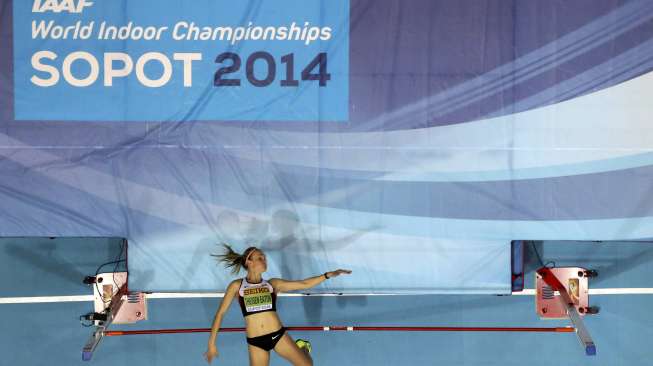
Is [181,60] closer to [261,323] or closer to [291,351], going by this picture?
[261,323]

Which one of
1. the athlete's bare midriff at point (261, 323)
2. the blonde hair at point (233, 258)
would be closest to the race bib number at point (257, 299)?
the athlete's bare midriff at point (261, 323)

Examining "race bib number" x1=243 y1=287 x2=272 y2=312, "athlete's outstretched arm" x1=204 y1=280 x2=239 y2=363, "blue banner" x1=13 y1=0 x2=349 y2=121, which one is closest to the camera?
"athlete's outstretched arm" x1=204 y1=280 x2=239 y2=363

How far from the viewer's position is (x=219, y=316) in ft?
16.6

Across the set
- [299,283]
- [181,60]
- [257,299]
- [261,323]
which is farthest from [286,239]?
[181,60]

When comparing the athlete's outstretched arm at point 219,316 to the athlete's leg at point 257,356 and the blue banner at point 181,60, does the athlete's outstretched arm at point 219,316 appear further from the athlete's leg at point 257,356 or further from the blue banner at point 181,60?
the blue banner at point 181,60

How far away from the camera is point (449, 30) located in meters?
5.35

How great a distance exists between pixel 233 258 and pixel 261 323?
617 mm

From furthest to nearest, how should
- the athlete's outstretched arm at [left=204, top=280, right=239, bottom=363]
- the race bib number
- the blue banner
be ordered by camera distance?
1. the blue banner
2. the race bib number
3. the athlete's outstretched arm at [left=204, top=280, right=239, bottom=363]

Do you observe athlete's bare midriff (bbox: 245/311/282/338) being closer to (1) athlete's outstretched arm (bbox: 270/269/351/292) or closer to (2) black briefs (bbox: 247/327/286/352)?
(2) black briefs (bbox: 247/327/286/352)

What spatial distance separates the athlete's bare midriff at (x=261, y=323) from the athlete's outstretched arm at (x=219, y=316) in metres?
0.23

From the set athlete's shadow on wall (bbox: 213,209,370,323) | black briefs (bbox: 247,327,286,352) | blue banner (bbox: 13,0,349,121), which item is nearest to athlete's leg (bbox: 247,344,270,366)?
black briefs (bbox: 247,327,286,352)

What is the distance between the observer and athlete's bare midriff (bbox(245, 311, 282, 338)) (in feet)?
17.0

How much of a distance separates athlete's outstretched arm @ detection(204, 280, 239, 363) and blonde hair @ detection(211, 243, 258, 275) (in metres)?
0.16

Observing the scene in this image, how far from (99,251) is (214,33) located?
2.53 meters
